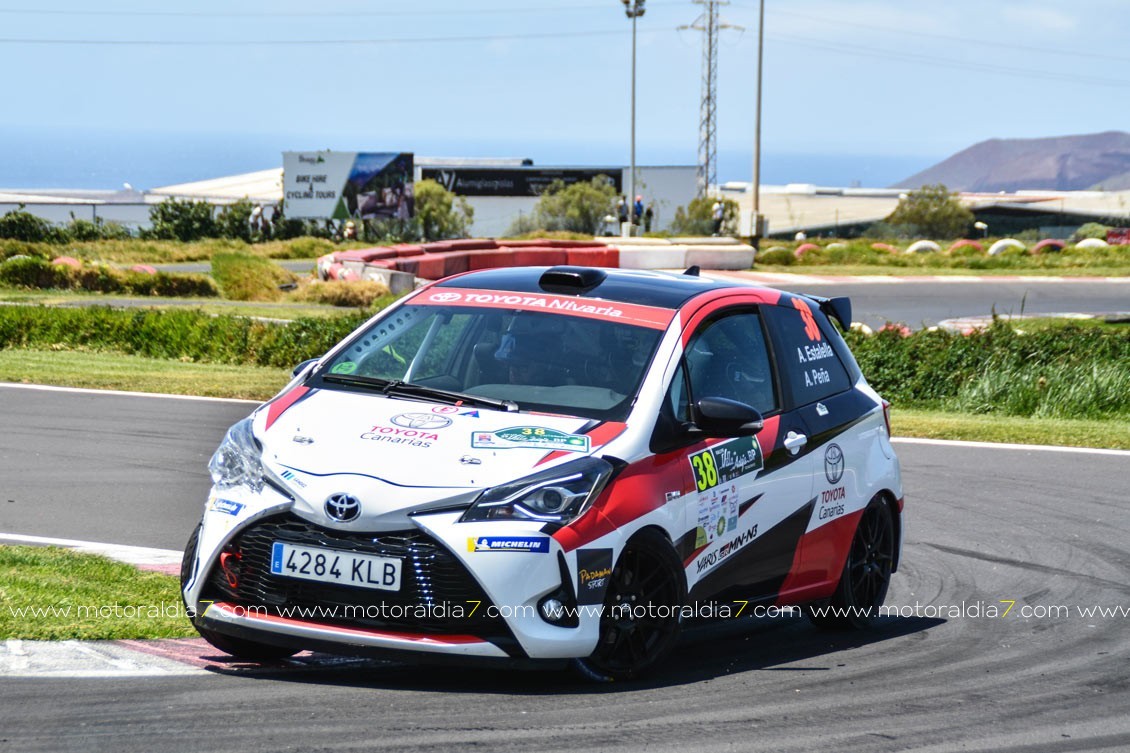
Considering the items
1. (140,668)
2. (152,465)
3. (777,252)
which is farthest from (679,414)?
(777,252)

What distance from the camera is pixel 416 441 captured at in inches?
220

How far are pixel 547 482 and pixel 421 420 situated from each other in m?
0.69

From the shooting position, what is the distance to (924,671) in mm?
6328

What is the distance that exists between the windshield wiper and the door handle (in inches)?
55.0

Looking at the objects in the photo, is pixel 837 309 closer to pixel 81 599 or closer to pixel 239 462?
pixel 239 462

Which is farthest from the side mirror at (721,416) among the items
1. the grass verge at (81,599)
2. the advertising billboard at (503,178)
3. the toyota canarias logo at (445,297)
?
the advertising billboard at (503,178)

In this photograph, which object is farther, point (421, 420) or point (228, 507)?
A: point (421, 420)

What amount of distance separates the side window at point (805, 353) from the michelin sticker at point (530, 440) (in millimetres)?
1713

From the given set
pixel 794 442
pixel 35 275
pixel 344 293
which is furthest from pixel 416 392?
pixel 35 275

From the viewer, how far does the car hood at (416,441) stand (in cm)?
541

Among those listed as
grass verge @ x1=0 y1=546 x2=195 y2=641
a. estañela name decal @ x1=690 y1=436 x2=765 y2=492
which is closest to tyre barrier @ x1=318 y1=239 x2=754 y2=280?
grass verge @ x1=0 y1=546 x2=195 y2=641

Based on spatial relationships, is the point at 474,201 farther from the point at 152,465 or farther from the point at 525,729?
the point at 525,729

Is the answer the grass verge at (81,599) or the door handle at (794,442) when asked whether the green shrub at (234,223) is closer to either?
the grass verge at (81,599)

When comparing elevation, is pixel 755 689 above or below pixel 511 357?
below
